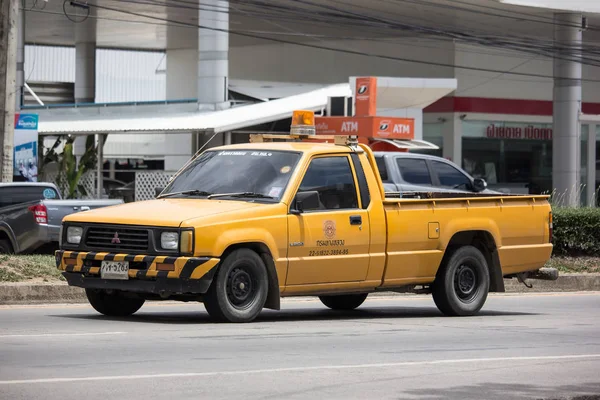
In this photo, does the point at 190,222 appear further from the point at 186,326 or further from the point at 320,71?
the point at 320,71

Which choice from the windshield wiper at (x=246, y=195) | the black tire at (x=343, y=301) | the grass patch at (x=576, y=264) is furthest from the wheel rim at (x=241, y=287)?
the grass patch at (x=576, y=264)

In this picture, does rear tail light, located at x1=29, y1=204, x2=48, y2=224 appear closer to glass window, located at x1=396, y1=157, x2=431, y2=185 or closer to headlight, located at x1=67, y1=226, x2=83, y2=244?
glass window, located at x1=396, y1=157, x2=431, y2=185

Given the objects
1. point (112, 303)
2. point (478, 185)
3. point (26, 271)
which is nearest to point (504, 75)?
point (478, 185)

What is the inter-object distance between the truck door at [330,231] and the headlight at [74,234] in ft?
6.95

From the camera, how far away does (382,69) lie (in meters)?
49.4

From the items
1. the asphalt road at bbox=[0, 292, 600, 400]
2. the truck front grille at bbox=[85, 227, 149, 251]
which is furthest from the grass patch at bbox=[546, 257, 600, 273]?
the truck front grille at bbox=[85, 227, 149, 251]

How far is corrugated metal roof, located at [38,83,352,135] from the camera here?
3416 cm

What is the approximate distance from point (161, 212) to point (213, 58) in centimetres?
2608

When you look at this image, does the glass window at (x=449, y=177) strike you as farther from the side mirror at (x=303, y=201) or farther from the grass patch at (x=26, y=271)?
the side mirror at (x=303, y=201)

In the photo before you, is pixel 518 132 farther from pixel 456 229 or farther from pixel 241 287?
pixel 241 287

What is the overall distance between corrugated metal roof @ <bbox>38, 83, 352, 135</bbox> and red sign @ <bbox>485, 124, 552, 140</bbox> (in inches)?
531

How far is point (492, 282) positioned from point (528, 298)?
3.33m

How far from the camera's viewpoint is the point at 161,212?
12.0 meters

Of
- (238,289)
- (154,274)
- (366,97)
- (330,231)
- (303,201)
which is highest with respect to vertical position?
(366,97)
